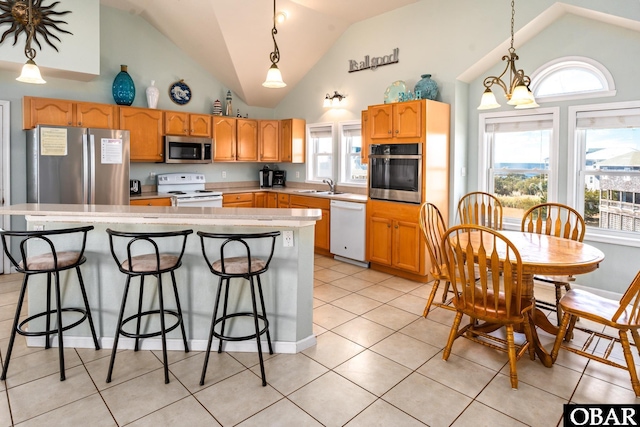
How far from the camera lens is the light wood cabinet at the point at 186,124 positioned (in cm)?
562

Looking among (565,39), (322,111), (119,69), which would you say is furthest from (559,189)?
(119,69)

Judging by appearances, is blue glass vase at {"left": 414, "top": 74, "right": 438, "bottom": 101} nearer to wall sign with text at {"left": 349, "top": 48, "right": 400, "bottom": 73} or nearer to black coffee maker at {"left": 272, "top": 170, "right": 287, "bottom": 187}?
wall sign with text at {"left": 349, "top": 48, "right": 400, "bottom": 73}

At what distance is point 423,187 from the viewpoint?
176 inches

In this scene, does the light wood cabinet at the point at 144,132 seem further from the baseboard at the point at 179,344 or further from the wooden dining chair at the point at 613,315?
the wooden dining chair at the point at 613,315

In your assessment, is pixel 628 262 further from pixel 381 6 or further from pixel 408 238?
pixel 381 6

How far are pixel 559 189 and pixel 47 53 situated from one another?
18.9 ft

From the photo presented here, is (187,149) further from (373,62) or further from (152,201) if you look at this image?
(373,62)

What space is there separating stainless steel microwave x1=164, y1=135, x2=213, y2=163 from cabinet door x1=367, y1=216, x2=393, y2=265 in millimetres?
2744

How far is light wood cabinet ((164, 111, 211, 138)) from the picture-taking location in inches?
221

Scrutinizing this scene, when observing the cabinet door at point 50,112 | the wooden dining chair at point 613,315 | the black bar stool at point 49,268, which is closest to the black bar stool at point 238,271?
the black bar stool at point 49,268

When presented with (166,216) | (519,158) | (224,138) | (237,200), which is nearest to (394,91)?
(519,158)

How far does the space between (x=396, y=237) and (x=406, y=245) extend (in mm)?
170

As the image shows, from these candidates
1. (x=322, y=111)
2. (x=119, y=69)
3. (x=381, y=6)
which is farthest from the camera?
(x=322, y=111)

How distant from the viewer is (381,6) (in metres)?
5.08
